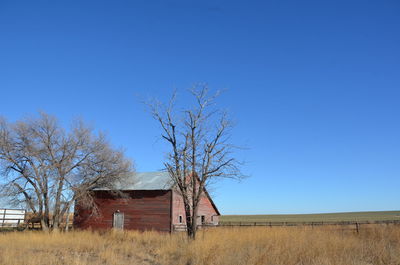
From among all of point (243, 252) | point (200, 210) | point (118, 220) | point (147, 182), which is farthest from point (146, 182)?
point (243, 252)

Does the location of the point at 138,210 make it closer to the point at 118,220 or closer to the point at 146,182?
the point at 118,220

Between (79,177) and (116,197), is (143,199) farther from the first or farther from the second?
(79,177)

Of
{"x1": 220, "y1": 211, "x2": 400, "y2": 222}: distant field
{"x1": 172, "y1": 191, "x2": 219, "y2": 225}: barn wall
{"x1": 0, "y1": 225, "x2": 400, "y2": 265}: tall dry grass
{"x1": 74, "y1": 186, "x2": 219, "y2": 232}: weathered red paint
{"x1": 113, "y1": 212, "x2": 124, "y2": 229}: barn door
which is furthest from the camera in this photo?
{"x1": 220, "y1": 211, "x2": 400, "y2": 222}: distant field

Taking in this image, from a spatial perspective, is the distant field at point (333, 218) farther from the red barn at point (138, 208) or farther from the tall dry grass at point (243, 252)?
the tall dry grass at point (243, 252)

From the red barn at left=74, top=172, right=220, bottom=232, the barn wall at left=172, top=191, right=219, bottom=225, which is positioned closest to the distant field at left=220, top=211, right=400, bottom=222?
the barn wall at left=172, top=191, right=219, bottom=225

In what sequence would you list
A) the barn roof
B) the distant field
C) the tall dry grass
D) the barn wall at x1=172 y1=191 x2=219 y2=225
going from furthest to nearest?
the distant field → the barn roof → the barn wall at x1=172 y1=191 x2=219 y2=225 → the tall dry grass

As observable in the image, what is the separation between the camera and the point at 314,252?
1134cm

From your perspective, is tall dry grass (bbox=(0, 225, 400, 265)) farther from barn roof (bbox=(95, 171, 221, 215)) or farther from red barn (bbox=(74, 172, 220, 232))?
barn roof (bbox=(95, 171, 221, 215))

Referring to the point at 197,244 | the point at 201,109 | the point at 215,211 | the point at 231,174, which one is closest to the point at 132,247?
the point at 197,244

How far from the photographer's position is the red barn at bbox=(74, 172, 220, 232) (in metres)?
27.5

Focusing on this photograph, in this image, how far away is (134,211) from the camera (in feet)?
93.5

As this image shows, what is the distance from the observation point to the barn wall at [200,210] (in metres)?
27.9

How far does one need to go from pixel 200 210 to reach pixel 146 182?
671 centimetres

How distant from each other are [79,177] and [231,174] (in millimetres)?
14318
